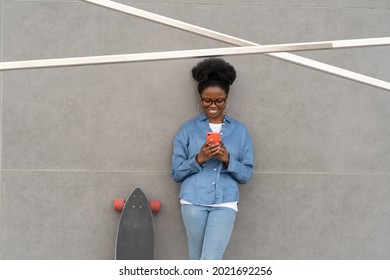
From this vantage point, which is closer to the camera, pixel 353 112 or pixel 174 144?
pixel 174 144

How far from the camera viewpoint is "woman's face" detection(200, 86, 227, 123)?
2898 mm

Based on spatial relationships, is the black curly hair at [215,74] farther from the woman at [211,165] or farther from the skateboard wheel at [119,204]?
the skateboard wheel at [119,204]

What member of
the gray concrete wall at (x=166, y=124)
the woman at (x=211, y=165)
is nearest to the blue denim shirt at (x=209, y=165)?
the woman at (x=211, y=165)

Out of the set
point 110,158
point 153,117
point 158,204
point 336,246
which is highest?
point 153,117

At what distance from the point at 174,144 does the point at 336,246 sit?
3.89 ft

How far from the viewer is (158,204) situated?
3146 mm

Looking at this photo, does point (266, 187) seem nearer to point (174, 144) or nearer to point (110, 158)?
point (174, 144)

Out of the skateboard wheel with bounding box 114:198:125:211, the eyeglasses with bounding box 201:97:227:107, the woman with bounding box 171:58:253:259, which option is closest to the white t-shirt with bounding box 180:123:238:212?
the woman with bounding box 171:58:253:259

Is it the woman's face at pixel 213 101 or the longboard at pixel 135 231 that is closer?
the woman's face at pixel 213 101

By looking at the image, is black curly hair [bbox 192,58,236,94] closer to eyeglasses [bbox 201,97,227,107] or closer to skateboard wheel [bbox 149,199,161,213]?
eyeglasses [bbox 201,97,227,107]

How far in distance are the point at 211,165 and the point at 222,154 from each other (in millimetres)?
138

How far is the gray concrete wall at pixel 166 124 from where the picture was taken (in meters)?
3.16

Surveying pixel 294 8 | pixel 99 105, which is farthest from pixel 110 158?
pixel 294 8

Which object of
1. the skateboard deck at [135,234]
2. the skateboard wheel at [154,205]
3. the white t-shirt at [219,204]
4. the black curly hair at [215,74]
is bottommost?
the skateboard deck at [135,234]
